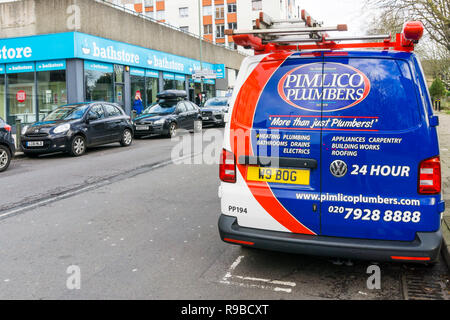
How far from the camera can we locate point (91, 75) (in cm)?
2239

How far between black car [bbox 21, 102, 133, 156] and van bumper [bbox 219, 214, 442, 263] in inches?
408

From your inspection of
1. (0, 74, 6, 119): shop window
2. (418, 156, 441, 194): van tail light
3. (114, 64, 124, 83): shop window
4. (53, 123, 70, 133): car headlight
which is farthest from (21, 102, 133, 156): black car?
(418, 156, 441, 194): van tail light

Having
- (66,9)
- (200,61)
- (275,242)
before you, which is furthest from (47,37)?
(275,242)

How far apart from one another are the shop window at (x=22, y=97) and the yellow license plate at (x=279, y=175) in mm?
21020

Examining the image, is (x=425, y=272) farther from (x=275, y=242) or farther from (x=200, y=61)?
(x=200, y=61)

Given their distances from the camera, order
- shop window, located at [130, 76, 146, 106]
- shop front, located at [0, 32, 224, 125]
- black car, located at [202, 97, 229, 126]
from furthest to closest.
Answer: shop window, located at [130, 76, 146, 106] → black car, located at [202, 97, 229, 126] → shop front, located at [0, 32, 224, 125]

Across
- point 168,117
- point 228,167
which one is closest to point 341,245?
point 228,167

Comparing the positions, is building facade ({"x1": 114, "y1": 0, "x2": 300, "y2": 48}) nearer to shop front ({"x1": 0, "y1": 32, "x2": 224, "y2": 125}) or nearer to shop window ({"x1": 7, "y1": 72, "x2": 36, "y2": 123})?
shop front ({"x1": 0, "y1": 32, "x2": 224, "y2": 125})

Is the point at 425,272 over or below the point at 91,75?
below

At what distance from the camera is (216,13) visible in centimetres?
6391

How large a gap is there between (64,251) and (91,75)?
1900 centimetres

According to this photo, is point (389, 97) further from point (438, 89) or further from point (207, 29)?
point (207, 29)

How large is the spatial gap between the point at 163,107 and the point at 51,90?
633 cm

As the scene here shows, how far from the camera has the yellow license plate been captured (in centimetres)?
386
